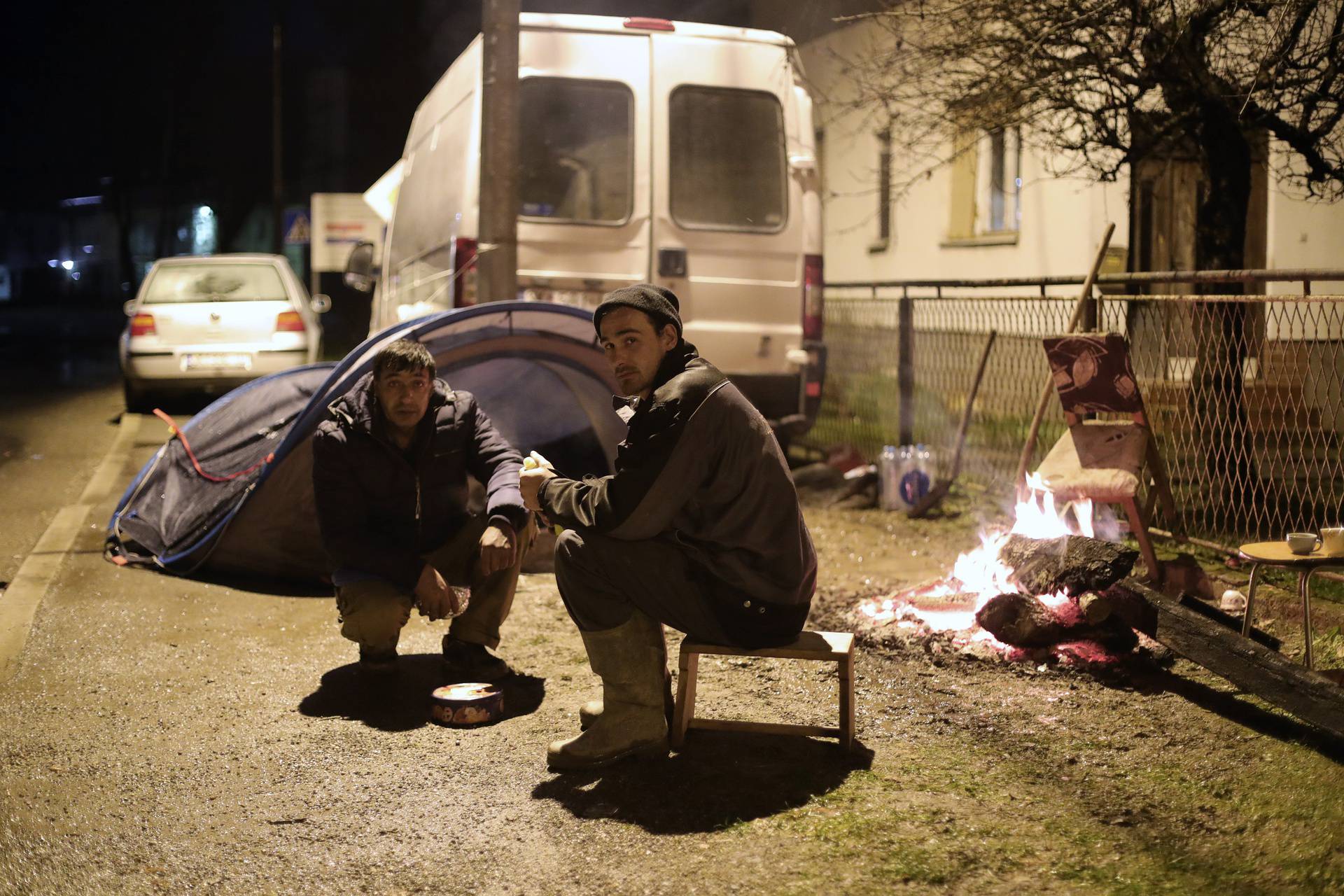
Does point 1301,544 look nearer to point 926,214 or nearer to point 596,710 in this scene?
point 596,710

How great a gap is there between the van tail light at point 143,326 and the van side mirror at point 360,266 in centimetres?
238

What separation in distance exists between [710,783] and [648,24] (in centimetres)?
601

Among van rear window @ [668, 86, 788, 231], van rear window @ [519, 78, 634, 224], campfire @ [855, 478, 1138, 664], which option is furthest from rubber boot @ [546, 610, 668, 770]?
van rear window @ [668, 86, 788, 231]

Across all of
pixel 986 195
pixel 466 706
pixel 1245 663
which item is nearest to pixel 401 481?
pixel 466 706

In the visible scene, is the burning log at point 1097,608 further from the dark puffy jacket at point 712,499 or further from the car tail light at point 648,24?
the car tail light at point 648,24

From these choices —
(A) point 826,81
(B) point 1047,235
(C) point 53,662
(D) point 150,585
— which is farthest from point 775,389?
(A) point 826,81

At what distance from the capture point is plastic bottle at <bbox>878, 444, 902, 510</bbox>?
9.05 meters

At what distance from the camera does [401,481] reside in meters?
5.32

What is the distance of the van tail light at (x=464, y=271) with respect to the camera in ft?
27.3

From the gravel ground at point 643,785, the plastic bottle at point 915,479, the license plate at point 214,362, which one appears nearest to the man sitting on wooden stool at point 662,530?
the gravel ground at point 643,785

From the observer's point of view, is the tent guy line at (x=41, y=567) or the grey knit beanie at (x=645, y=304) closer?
the grey knit beanie at (x=645, y=304)

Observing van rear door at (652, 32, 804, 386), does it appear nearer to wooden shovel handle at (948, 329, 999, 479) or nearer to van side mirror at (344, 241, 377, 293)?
wooden shovel handle at (948, 329, 999, 479)

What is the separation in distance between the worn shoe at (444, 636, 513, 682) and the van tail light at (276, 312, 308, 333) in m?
9.19

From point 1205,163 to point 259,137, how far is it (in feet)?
131
